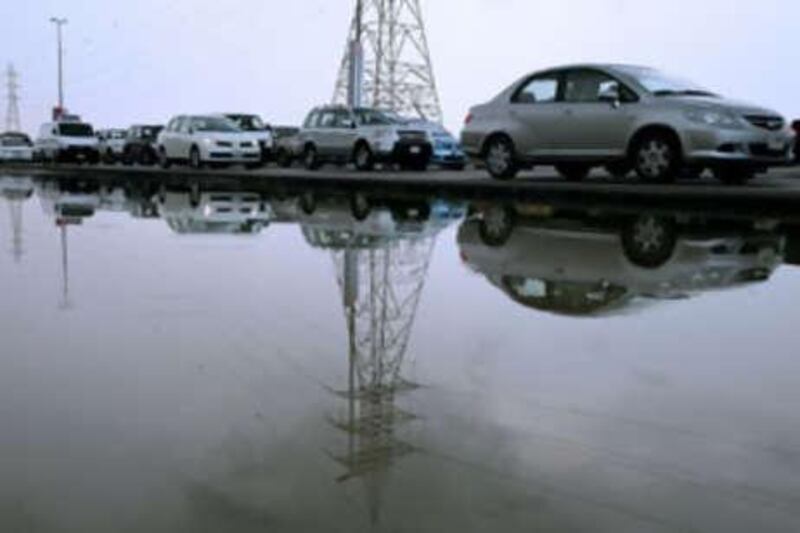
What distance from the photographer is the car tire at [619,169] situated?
1627 cm

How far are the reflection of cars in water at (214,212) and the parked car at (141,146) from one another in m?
21.7

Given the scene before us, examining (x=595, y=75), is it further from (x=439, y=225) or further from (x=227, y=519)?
(x=227, y=519)

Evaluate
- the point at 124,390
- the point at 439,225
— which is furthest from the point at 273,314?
the point at 439,225

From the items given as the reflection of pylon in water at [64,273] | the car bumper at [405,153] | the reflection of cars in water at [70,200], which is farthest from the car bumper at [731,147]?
the car bumper at [405,153]

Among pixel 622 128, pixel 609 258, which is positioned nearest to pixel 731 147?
pixel 622 128

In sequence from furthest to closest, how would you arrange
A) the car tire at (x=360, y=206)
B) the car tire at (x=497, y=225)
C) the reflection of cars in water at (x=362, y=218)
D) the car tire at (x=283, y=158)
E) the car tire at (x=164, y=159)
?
the car tire at (x=283, y=158)
the car tire at (x=164, y=159)
the car tire at (x=360, y=206)
the reflection of cars in water at (x=362, y=218)
the car tire at (x=497, y=225)

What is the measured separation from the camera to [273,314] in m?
6.80

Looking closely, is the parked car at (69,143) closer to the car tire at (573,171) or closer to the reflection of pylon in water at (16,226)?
the reflection of pylon in water at (16,226)

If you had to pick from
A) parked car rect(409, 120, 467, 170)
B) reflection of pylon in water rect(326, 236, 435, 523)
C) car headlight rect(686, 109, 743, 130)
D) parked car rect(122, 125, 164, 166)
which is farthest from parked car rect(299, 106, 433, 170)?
reflection of pylon in water rect(326, 236, 435, 523)

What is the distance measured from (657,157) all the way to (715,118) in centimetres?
101

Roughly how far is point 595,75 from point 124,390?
13018 mm

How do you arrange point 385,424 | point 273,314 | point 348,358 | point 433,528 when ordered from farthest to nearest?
point 273,314 < point 348,358 < point 385,424 < point 433,528

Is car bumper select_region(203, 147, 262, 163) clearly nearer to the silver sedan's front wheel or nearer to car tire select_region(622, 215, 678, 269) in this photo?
the silver sedan's front wheel

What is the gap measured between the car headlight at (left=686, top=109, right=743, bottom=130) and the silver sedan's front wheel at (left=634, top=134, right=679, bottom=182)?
0.51 metres
